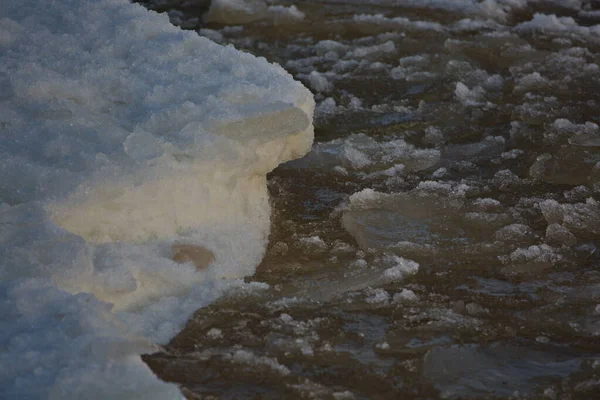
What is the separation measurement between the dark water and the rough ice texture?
175 millimetres

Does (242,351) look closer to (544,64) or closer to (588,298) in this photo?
(588,298)

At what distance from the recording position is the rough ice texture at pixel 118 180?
95.3 inches

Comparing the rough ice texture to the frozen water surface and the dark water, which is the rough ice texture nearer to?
the frozen water surface

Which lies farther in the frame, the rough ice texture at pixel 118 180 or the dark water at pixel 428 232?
the dark water at pixel 428 232

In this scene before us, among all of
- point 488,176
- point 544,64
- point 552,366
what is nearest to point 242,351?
point 552,366

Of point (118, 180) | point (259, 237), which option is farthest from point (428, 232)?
point (118, 180)

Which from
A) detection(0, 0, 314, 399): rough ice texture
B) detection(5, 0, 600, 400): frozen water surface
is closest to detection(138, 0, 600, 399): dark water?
detection(5, 0, 600, 400): frozen water surface

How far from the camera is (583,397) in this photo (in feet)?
7.99

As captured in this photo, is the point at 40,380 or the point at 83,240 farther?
the point at 83,240

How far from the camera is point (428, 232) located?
3.38 m

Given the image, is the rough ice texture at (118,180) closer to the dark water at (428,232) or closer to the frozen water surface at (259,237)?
the frozen water surface at (259,237)

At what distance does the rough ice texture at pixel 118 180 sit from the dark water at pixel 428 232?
0.18m

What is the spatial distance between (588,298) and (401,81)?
2.35m

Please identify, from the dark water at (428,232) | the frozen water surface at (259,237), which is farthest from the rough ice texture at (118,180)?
the dark water at (428,232)
